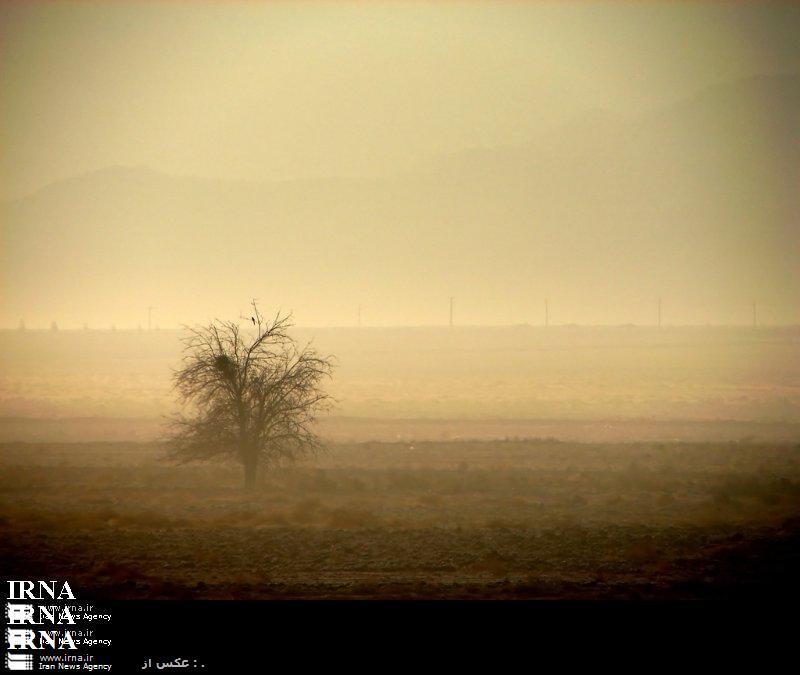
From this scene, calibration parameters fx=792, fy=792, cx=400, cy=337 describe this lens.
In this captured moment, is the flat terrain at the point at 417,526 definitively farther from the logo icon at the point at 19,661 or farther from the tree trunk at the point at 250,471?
the logo icon at the point at 19,661

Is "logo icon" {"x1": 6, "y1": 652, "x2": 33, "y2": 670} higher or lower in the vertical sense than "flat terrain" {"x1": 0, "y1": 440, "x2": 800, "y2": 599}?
lower

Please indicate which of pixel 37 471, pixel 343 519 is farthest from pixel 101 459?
pixel 343 519

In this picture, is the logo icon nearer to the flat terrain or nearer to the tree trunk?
the flat terrain

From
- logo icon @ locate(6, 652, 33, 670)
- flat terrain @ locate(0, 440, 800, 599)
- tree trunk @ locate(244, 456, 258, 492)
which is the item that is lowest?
logo icon @ locate(6, 652, 33, 670)

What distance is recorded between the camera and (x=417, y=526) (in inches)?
1013

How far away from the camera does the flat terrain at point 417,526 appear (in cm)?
1931

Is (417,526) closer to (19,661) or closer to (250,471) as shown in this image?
(250,471)

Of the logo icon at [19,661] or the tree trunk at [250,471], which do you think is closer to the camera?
the logo icon at [19,661]

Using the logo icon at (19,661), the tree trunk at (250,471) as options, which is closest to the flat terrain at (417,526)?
the tree trunk at (250,471)

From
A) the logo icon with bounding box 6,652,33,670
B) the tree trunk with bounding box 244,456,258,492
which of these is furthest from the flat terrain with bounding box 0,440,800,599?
the logo icon with bounding box 6,652,33,670

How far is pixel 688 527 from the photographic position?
25.2m

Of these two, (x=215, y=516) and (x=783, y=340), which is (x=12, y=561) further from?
(x=783, y=340)

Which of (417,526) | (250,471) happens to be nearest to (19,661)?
(417,526)

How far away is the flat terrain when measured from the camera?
19.3 meters
